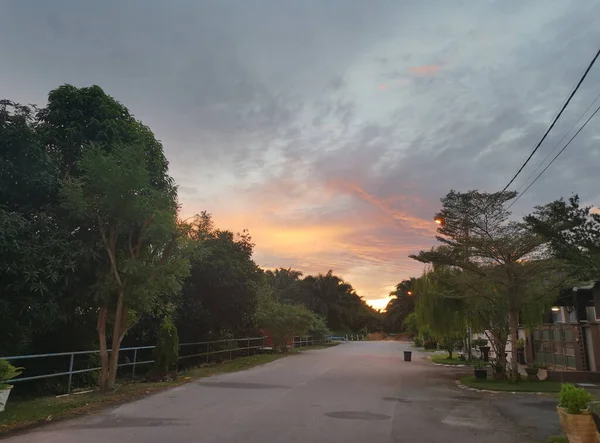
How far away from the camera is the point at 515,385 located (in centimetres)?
1388

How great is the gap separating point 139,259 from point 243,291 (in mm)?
10739

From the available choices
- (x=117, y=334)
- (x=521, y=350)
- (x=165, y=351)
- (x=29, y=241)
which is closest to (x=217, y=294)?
(x=165, y=351)

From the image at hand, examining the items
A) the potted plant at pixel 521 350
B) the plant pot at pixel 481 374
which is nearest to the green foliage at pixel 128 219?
the plant pot at pixel 481 374

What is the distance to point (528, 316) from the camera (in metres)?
16.7

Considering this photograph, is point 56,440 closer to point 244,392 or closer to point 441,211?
point 244,392

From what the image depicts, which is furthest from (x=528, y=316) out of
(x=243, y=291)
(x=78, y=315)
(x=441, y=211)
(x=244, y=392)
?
(x=78, y=315)

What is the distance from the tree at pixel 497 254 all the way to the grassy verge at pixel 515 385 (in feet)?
1.62

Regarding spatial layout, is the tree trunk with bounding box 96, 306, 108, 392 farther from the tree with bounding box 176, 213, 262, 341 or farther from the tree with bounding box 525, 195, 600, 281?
the tree with bounding box 525, 195, 600, 281

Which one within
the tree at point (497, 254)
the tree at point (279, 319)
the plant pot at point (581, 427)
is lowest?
the plant pot at point (581, 427)

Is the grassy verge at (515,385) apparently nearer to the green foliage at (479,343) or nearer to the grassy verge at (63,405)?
the grassy verge at (63,405)

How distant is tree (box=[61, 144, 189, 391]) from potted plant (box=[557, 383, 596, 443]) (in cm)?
908

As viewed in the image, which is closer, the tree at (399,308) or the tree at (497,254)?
the tree at (497,254)

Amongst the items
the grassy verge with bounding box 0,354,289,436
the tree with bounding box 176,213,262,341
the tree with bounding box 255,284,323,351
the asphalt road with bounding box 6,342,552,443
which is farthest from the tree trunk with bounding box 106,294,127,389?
the tree with bounding box 255,284,323,351

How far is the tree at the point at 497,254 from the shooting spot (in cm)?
1412
